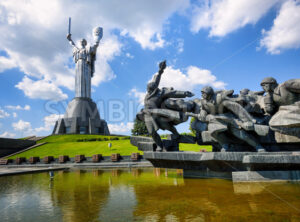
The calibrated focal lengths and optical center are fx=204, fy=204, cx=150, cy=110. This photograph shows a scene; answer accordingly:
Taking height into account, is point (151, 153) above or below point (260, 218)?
above

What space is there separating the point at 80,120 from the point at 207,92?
41169mm

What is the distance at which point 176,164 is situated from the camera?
6465 mm

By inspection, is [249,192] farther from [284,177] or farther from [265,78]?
[265,78]

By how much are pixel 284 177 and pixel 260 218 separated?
289 cm

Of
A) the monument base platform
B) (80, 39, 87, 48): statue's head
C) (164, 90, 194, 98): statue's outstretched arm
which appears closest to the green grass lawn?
(164, 90, 194, 98): statue's outstretched arm

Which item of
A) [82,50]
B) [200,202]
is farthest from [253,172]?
[82,50]

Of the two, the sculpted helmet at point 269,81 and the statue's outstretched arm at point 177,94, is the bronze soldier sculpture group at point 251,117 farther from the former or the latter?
the statue's outstretched arm at point 177,94

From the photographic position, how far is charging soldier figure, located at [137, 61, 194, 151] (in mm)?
7254

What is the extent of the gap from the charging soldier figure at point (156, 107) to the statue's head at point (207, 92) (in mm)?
1548

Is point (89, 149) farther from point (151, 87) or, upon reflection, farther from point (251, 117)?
point (251, 117)

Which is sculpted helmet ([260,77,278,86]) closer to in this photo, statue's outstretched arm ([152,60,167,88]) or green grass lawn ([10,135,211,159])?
statue's outstretched arm ([152,60,167,88])

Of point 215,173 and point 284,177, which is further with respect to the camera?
point 215,173

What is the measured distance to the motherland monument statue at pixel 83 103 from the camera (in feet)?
142

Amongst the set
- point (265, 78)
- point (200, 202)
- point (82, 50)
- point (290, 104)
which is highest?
point (82, 50)
